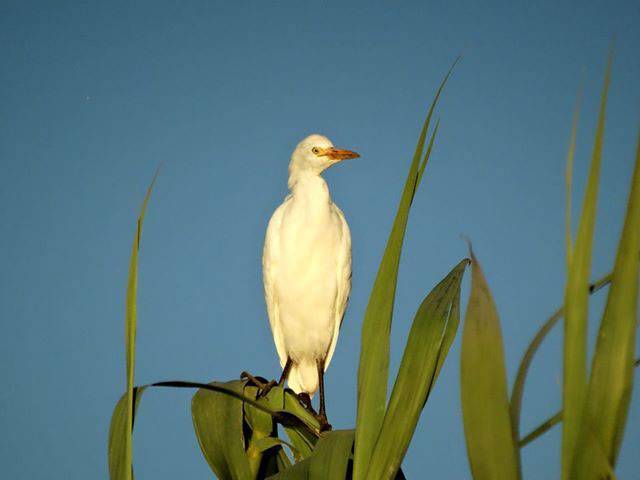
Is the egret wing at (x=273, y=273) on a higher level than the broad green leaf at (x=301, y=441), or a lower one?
higher

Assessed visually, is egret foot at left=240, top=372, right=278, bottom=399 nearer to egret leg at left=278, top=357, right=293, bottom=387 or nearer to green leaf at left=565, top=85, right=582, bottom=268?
green leaf at left=565, top=85, right=582, bottom=268

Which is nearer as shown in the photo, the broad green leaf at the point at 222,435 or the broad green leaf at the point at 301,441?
the broad green leaf at the point at 222,435

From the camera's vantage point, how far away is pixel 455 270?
4.60 feet

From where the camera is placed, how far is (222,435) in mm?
1944

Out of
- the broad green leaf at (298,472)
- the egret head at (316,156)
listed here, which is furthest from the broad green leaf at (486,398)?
the egret head at (316,156)

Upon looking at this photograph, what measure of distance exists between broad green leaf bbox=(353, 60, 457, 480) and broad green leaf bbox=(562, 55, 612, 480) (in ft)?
1.40

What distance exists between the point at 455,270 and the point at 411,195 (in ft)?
0.80

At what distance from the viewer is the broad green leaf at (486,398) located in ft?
3.07

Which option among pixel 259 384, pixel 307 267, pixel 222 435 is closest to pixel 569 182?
pixel 222 435

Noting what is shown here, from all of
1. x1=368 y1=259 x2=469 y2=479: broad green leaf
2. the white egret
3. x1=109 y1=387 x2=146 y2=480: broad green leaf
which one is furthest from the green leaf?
the white egret

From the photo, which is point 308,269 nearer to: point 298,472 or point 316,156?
point 316,156

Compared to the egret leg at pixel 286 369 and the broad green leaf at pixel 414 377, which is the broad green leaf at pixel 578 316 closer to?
the broad green leaf at pixel 414 377

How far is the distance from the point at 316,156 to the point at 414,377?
4660mm

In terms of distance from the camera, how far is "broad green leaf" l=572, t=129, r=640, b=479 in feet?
2.81
